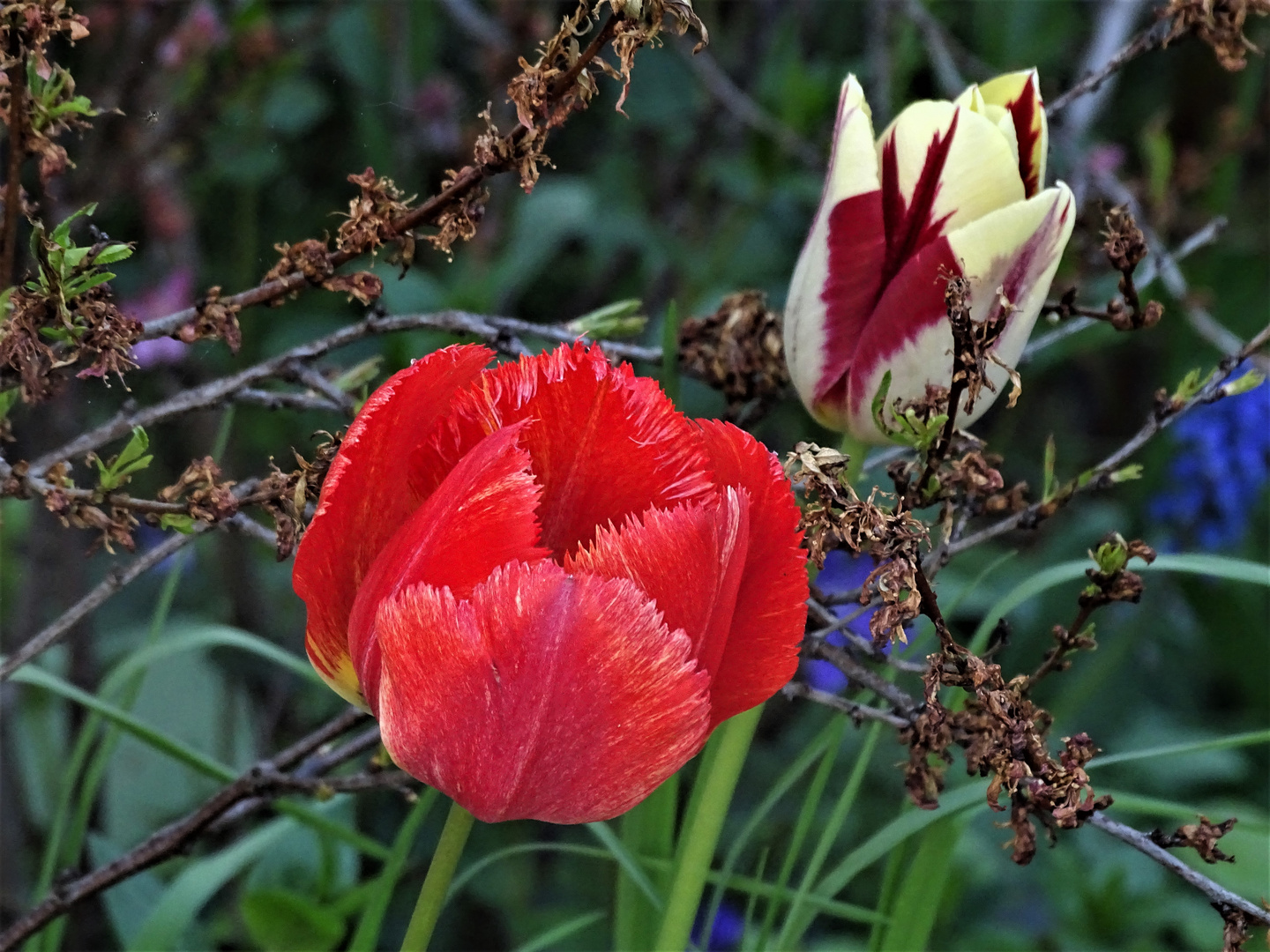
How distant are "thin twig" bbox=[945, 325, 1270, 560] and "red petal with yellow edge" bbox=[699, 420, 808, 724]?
0.11 meters

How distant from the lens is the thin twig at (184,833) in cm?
37

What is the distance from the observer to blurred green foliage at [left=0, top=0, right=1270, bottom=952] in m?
0.81

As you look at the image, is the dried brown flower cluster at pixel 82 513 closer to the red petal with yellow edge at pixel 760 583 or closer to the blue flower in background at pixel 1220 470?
the red petal with yellow edge at pixel 760 583

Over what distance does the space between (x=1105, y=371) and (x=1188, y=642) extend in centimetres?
36

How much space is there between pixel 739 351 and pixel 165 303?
72cm

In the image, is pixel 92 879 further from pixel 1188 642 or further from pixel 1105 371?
pixel 1105 371

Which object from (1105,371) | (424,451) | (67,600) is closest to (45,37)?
(424,451)

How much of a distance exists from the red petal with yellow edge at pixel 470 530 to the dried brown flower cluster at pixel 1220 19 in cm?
26

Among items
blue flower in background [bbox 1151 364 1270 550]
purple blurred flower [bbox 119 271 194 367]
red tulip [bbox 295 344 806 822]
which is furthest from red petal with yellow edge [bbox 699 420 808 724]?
blue flower in background [bbox 1151 364 1270 550]

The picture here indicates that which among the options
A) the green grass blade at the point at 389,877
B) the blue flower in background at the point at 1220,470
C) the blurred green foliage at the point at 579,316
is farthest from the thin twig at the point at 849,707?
the blue flower in background at the point at 1220,470

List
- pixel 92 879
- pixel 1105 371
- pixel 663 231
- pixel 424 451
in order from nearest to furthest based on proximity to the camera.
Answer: pixel 424 451, pixel 92 879, pixel 663 231, pixel 1105 371

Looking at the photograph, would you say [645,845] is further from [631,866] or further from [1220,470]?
[1220,470]

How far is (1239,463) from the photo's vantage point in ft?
3.57

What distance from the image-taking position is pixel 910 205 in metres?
0.34
